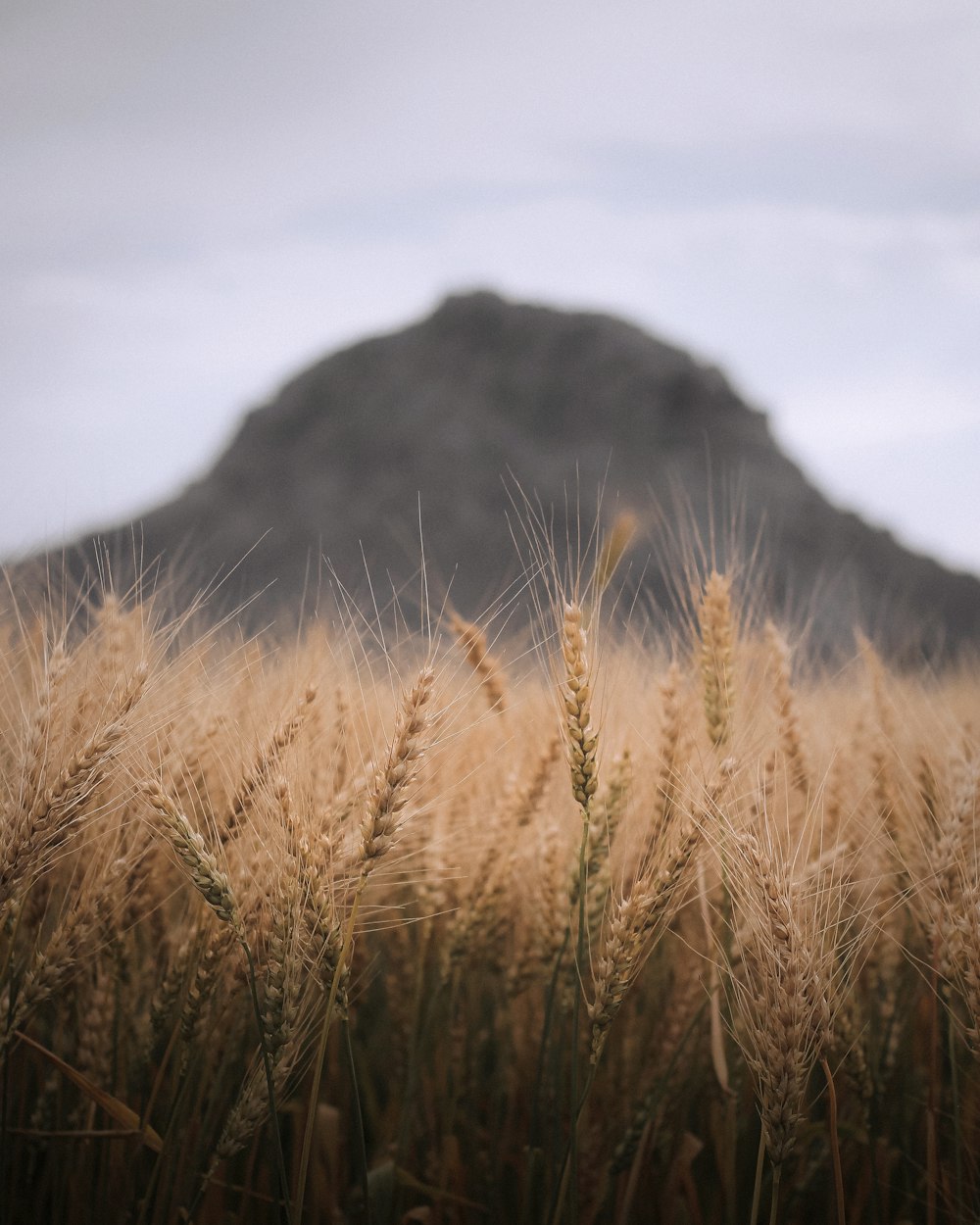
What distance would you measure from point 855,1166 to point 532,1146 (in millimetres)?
661

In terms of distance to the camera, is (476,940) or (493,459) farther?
(493,459)

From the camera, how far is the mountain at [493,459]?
18.3 m

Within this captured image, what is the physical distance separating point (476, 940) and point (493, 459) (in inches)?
781

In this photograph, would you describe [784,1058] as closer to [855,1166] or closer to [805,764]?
[805,764]

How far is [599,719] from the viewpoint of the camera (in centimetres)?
109

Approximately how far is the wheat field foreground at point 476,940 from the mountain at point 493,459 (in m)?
14.3

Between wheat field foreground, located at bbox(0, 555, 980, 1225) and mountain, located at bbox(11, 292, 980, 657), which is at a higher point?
mountain, located at bbox(11, 292, 980, 657)

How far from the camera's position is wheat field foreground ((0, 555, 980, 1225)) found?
0.91 m

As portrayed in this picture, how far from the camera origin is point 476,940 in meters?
1.38

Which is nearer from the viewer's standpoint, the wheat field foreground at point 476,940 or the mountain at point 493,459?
the wheat field foreground at point 476,940

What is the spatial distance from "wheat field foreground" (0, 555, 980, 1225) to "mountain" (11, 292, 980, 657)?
46.9ft

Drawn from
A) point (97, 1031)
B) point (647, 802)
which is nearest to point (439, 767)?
point (647, 802)

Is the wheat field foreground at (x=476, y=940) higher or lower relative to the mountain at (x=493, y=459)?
lower

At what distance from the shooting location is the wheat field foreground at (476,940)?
0.91 m
